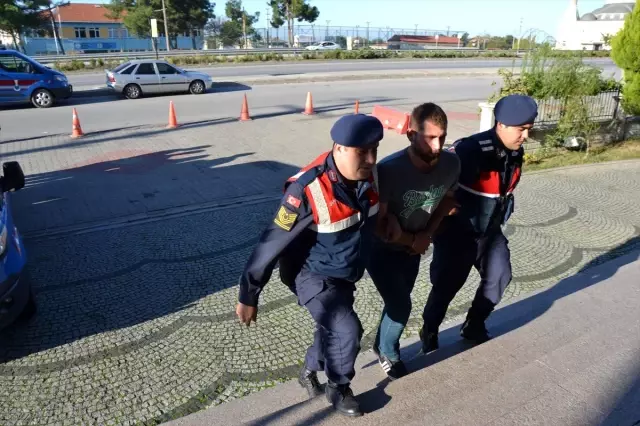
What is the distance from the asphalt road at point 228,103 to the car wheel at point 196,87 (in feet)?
1.76

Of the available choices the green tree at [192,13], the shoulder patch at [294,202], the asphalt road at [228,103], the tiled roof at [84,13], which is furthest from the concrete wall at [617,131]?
the tiled roof at [84,13]

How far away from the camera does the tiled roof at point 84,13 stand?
64.0 m

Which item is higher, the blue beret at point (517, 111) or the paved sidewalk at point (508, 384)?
the blue beret at point (517, 111)

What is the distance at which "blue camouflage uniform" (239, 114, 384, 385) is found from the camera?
2449 mm

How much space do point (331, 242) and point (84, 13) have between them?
2951 inches

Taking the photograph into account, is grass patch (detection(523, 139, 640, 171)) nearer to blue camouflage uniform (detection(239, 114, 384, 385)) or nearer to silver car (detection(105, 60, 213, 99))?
blue camouflage uniform (detection(239, 114, 384, 385))

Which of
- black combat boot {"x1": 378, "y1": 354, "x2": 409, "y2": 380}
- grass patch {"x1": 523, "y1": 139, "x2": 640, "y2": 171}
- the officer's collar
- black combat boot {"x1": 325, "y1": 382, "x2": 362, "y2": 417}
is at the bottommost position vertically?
grass patch {"x1": 523, "y1": 139, "x2": 640, "y2": 171}

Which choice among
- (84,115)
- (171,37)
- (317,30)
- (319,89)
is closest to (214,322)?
(84,115)

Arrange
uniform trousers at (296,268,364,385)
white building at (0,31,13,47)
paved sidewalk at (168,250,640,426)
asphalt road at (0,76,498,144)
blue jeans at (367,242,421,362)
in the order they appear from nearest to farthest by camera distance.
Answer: uniform trousers at (296,268,364,385)
paved sidewalk at (168,250,640,426)
blue jeans at (367,242,421,362)
asphalt road at (0,76,498,144)
white building at (0,31,13,47)

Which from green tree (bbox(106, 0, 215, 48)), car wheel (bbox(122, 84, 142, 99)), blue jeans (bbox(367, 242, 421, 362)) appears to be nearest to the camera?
blue jeans (bbox(367, 242, 421, 362))

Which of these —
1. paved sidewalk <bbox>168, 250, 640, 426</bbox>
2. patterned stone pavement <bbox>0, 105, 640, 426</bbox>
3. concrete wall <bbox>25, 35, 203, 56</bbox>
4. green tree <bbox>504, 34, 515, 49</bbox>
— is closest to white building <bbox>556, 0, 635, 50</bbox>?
green tree <bbox>504, 34, 515, 49</bbox>

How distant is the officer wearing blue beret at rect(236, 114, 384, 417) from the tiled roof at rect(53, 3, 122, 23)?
7051cm

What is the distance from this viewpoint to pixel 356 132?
2412 millimetres

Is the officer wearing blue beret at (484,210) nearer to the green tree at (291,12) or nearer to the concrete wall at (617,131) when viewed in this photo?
the concrete wall at (617,131)
